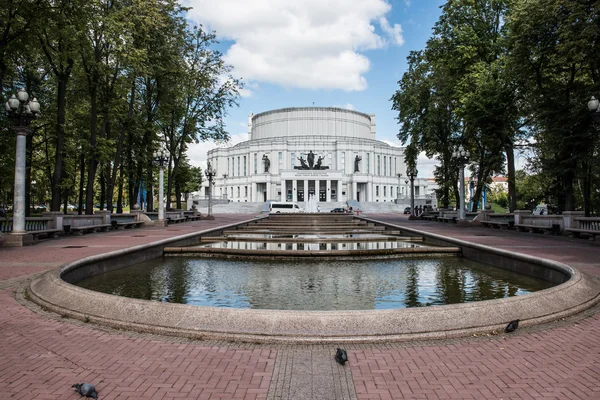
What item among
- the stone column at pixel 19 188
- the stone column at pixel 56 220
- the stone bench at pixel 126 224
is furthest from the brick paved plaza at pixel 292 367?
the stone bench at pixel 126 224

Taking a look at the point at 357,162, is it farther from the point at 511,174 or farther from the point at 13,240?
the point at 13,240

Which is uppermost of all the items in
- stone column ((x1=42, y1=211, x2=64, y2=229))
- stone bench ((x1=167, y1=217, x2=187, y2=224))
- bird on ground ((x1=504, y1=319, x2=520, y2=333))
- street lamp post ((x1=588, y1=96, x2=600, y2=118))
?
street lamp post ((x1=588, y1=96, x2=600, y2=118))

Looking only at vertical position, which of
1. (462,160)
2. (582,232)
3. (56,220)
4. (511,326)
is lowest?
(511,326)

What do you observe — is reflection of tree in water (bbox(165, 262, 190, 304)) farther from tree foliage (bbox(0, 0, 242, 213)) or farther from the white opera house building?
the white opera house building

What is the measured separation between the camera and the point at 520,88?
89.9 ft

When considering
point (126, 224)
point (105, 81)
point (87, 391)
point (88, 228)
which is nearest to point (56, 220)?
point (88, 228)

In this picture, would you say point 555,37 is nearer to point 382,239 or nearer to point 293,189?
point 382,239

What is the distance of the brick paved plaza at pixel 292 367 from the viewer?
152 inches

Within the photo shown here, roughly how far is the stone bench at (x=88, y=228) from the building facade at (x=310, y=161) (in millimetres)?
73574

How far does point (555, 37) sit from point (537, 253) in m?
16.0

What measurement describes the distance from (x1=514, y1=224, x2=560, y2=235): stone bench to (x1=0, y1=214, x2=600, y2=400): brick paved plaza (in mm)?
18977

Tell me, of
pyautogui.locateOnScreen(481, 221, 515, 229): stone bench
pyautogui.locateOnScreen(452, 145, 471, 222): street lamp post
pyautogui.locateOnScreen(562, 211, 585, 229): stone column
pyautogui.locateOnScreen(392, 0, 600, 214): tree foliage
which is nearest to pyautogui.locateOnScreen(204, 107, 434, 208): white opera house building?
pyautogui.locateOnScreen(392, 0, 600, 214): tree foliage

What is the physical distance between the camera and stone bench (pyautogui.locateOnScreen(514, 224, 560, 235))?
22194 millimetres

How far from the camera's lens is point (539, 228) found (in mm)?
23453
